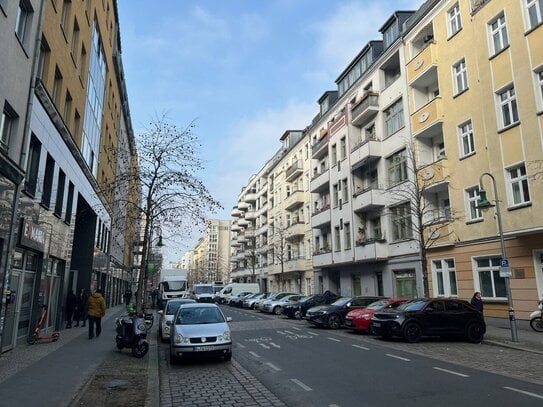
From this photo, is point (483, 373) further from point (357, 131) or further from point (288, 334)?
point (357, 131)

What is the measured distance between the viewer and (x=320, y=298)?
2873cm

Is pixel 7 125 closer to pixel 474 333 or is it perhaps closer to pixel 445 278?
pixel 474 333

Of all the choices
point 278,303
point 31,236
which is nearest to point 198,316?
point 31,236

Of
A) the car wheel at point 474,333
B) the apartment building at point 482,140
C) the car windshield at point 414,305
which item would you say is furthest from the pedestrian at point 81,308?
the apartment building at point 482,140

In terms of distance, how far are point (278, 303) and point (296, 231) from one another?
17013mm

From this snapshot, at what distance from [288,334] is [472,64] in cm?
1596

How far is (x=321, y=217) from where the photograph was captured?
1598 inches

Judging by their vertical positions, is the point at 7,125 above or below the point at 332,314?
above

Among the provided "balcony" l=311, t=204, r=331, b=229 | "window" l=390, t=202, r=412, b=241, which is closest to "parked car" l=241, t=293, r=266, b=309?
"balcony" l=311, t=204, r=331, b=229

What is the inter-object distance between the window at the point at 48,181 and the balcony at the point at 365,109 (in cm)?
2192

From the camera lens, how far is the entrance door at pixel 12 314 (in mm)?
12633

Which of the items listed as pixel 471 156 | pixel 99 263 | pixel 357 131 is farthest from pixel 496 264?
pixel 99 263

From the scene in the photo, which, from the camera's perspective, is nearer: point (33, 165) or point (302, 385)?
point (302, 385)

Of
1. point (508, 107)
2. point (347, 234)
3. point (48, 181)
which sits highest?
point (508, 107)
